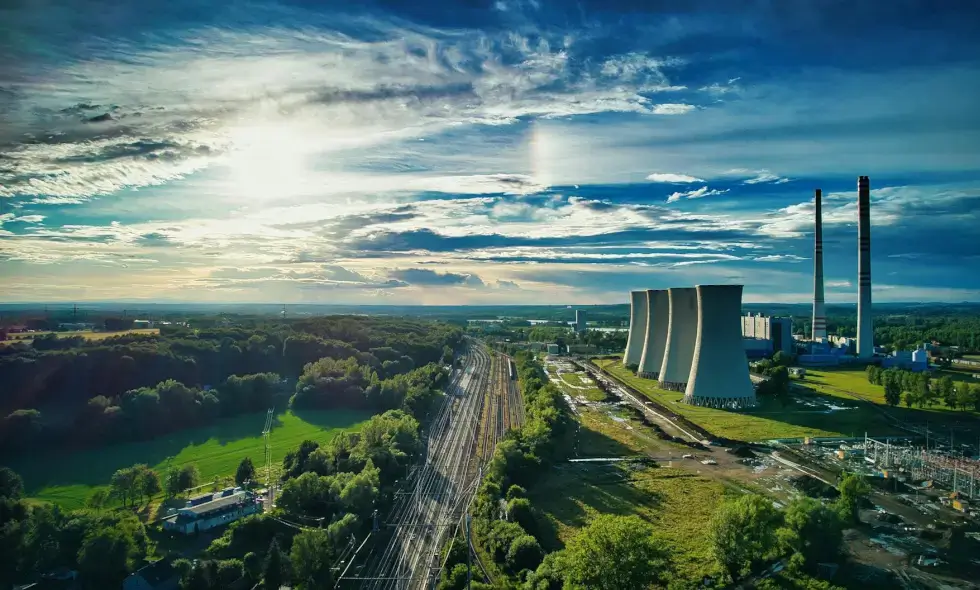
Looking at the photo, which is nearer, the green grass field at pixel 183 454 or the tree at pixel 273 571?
the tree at pixel 273 571

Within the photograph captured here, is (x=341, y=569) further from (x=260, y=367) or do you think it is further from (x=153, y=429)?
(x=260, y=367)

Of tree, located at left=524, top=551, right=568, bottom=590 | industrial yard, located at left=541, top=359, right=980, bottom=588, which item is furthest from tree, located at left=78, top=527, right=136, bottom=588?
industrial yard, located at left=541, top=359, right=980, bottom=588

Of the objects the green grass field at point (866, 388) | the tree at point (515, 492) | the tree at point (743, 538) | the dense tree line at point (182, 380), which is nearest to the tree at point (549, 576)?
the tree at point (743, 538)

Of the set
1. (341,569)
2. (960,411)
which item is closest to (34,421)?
(341,569)

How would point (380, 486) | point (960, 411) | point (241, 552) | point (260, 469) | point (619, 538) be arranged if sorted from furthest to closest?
point (960, 411), point (260, 469), point (380, 486), point (241, 552), point (619, 538)

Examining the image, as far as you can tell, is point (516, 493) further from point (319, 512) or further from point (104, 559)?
point (104, 559)

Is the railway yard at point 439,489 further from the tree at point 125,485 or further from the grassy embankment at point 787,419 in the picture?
the grassy embankment at point 787,419
